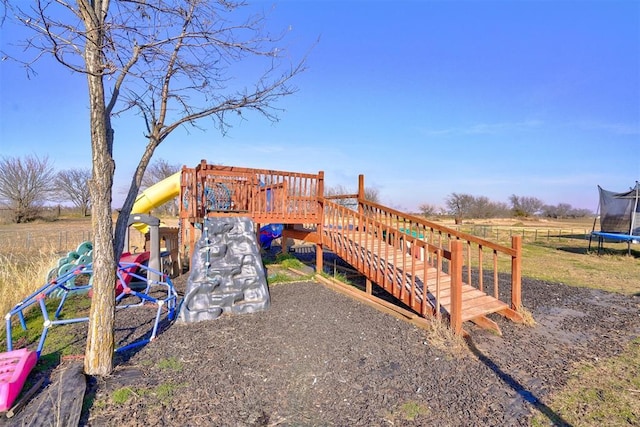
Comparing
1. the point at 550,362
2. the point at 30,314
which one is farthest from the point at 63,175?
the point at 550,362

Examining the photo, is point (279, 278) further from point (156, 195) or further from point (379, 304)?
point (156, 195)

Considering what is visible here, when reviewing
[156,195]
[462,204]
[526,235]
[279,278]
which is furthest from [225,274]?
[462,204]

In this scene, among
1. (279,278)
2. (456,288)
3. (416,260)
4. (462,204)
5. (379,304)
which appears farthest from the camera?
(462,204)

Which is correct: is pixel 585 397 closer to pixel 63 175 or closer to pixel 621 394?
pixel 621 394

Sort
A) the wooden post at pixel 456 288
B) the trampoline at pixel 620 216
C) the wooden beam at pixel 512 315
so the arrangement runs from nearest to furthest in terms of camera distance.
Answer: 1. the wooden post at pixel 456 288
2. the wooden beam at pixel 512 315
3. the trampoline at pixel 620 216

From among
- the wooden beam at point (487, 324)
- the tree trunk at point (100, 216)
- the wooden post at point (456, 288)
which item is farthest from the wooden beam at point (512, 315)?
the tree trunk at point (100, 216)

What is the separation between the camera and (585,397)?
10.1ft

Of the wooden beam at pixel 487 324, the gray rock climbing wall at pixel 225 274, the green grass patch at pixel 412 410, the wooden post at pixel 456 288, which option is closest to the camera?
the green grass patch at pixel 412 410

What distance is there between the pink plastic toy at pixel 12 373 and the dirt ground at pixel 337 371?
24 cm

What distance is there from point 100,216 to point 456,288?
412 cm

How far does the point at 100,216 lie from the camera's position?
3.12 metres

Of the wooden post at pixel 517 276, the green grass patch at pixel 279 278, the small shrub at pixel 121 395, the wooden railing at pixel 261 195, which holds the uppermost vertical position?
the wooden railing at pixel 261 195

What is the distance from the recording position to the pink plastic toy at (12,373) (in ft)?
8.53

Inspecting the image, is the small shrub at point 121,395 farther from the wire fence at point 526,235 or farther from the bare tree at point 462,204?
the bare tree at point 462,204
